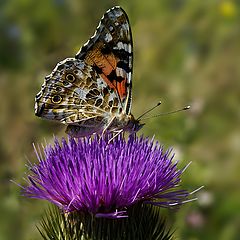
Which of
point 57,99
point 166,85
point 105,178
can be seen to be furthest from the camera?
point 166,85

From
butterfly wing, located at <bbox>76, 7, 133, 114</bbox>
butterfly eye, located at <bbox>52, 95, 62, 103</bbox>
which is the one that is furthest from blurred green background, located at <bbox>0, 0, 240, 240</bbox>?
butterfly wing, located at <bbox>76, 7, 133, 114</bbox>

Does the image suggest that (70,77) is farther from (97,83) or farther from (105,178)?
→ (105,178)

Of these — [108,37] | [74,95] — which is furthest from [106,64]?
[74,95]

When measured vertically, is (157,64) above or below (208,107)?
above

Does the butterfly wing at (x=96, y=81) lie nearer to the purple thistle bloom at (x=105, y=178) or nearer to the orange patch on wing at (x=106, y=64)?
the orange patch on wing at (x=106, y=64)

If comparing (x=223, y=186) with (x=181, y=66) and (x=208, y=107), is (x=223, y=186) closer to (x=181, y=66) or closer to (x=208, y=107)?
(x=208, y=107)

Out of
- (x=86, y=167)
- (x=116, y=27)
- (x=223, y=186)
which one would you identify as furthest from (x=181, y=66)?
(x=86, y=167)

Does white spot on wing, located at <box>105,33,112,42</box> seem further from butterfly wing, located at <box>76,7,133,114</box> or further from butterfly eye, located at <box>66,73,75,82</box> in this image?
butterfly eye, located at <box>66,73,75,82</box>
